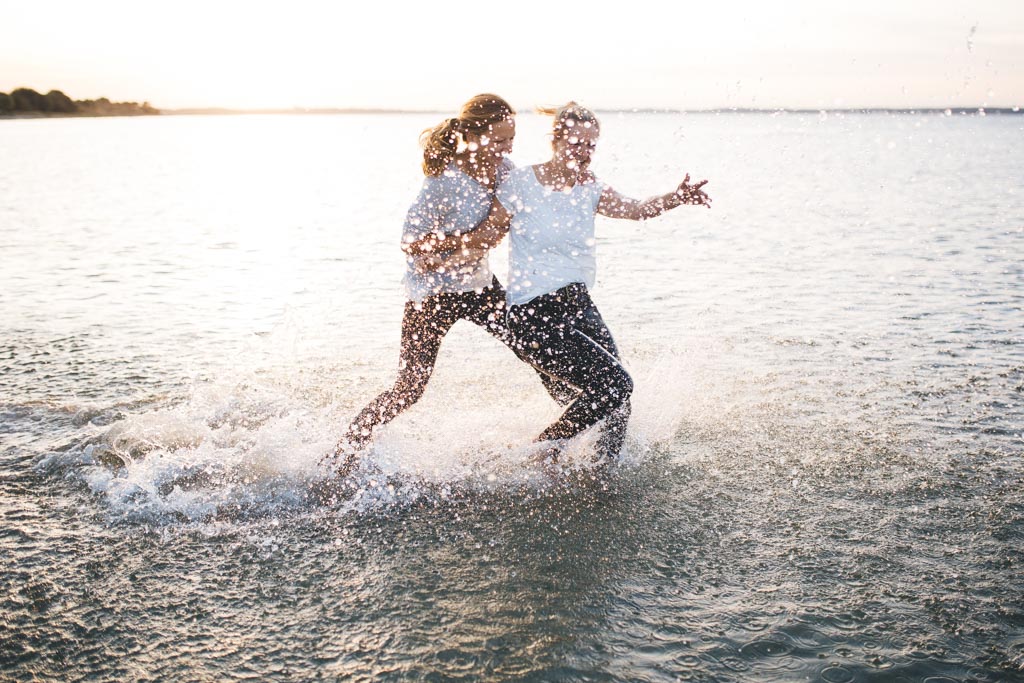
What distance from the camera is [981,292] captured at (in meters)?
10.8

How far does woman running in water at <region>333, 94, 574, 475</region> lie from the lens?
439 cm

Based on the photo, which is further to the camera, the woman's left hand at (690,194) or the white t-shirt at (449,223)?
the woman's left hand at (690,194)

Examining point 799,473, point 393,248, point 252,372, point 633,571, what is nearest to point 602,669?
point 633,571

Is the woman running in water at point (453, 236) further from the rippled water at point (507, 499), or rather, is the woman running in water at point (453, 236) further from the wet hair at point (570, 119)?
the rippled water at point (507, 499)

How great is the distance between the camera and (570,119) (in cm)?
452

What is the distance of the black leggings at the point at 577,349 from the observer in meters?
4.61

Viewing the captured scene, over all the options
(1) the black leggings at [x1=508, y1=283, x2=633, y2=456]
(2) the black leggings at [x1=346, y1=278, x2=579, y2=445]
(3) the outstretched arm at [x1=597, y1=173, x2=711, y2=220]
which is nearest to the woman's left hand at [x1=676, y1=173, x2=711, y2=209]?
(3) the outstretched arm at [x1=597, y1=173, x2=711, y2=220]

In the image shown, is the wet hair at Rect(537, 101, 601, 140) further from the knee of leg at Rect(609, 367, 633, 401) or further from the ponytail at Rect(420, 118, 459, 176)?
the knee of leg at Rect(609, 367, 633, 401)

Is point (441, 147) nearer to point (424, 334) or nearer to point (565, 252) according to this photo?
point (565, 252)

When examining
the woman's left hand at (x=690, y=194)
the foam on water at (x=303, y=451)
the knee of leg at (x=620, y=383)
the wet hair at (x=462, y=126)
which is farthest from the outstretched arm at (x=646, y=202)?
the foam on water at (x=303, y=451)

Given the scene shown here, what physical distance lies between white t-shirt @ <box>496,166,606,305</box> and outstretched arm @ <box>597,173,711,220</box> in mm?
147

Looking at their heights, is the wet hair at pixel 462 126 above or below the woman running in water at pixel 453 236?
above

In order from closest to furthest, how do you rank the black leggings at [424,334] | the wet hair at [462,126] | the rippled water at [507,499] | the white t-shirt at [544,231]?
the rippled water at [507,499] → the wet hair at [462,126] → the white t-shirt at [544,231] → the black leggings at [424,334]

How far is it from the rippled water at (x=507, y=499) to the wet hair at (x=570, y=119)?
81.6 inches
